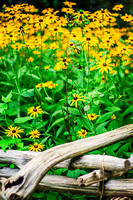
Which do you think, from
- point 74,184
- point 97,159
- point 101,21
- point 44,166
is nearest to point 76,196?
point 74,184

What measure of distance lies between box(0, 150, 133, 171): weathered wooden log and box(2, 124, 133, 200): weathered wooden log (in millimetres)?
60

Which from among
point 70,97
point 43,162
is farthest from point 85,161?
point 70,97

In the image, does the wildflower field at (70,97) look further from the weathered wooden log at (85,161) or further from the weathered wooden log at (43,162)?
the weathered wooden log at (43,162)

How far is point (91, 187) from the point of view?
4.89 ft

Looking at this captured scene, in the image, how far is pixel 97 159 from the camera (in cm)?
147

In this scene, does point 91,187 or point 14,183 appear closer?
point 14,183

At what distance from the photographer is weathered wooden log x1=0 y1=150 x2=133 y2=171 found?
1438mm

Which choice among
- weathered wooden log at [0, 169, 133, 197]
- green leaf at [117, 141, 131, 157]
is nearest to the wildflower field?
green leaf at [117, 141, 131, 157]

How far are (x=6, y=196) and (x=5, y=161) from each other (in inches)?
17.7

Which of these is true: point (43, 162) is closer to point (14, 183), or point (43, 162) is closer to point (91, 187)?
point (14, 183)

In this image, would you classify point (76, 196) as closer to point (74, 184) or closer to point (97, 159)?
point (74, 184)

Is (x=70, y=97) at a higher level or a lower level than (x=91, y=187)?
higher

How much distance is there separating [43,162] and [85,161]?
0.28 metres

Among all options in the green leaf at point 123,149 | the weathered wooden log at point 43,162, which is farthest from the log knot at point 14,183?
the green leaf at point 123,149
